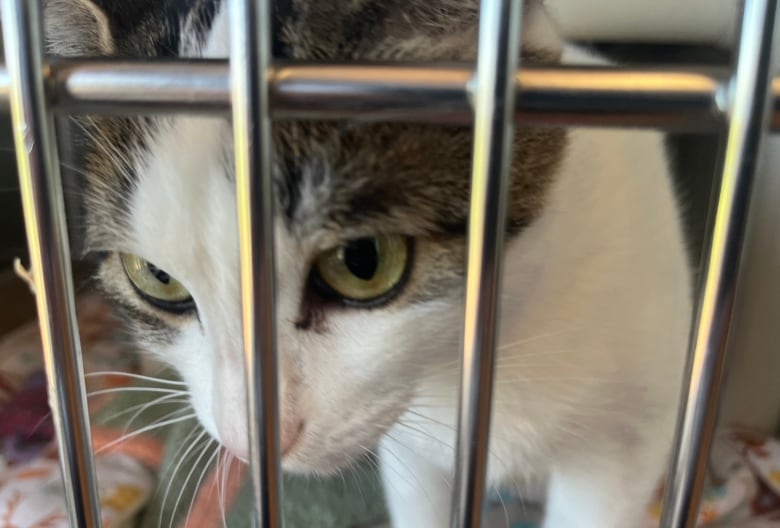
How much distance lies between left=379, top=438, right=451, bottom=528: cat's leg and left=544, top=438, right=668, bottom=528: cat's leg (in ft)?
0.45

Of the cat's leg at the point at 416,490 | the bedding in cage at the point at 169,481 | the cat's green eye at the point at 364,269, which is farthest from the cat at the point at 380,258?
the bedding in cage at the point at 169,481

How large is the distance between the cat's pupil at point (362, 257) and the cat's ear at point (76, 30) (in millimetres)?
224

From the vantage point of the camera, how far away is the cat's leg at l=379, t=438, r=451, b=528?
0.88 metres

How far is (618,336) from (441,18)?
0.35 m

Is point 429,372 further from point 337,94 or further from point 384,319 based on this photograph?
point 337,94

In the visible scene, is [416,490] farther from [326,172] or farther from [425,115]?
[425,115]

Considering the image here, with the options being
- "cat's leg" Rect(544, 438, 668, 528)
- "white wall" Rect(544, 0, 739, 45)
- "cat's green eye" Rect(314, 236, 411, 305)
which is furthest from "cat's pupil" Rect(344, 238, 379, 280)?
"white wall" Rect(544, 0, 739, 45)

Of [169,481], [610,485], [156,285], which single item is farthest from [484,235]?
[169,481]

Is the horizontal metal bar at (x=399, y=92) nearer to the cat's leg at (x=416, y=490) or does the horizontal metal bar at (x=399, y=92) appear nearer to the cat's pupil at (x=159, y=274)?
the cat's pupil at (x=159, y=274)

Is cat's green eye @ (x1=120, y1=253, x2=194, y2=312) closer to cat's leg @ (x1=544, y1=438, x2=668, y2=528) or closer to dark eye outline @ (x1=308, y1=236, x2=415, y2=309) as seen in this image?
dark eye outline @ (x1=308, y1=236, x2=415, y2=309)

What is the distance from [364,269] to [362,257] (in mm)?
13

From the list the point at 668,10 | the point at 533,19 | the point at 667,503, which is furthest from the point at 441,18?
the point at 668,10

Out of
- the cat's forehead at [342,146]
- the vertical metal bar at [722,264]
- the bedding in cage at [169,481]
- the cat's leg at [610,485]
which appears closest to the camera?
the vertical metal bar at [722,264]

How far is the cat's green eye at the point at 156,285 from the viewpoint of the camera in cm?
65
